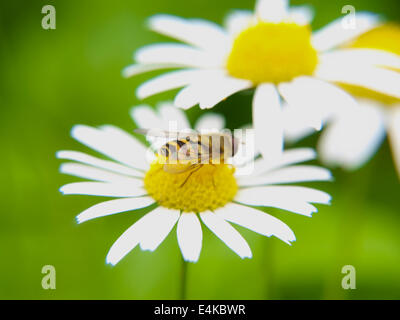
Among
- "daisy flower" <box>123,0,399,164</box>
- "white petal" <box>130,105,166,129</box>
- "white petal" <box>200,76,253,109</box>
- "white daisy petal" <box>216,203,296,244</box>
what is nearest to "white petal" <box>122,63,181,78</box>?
"daisy flower" <box>123,0,399,164</box>

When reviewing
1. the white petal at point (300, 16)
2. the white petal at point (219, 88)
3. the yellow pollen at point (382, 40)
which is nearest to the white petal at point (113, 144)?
the white petal at point (219, 88)

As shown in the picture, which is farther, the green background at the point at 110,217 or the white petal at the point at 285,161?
the green background at the point at 110,217

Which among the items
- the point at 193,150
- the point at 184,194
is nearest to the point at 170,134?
the point at 193,150

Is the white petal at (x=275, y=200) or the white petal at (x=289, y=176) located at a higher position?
the white petal at (x=289, y=176)

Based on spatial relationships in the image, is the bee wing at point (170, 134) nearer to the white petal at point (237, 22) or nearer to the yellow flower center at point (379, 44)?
A: the white petal at point (237, 22)

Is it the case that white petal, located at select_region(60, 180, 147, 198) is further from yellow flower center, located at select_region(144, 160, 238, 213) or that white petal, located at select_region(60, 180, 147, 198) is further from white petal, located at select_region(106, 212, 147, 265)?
white petal, located at select_region(106, 212, 147, 265)

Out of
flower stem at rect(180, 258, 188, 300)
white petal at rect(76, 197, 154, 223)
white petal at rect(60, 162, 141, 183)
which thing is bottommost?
flower stem at rect(180, 258, 188, 300)
